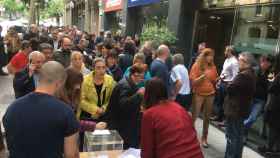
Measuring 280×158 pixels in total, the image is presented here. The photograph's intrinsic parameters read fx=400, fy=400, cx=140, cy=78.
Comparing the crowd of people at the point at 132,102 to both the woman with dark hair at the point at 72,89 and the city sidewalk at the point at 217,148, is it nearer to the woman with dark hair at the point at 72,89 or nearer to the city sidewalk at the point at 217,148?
the woman with dark hair at the point at 72,89

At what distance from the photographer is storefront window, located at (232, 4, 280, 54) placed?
27.1 ft

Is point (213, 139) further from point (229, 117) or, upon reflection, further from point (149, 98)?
point (149, 98)

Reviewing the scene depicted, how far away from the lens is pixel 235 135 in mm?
6191

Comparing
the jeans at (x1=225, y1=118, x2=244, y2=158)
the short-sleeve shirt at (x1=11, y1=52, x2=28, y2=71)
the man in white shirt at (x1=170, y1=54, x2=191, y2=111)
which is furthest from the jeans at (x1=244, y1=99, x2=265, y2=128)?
the short-sleeve shirt at (x1=11, y1=52, x2=28, y2=71)

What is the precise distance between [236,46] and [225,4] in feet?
4.60

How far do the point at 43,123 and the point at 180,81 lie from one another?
493 cm

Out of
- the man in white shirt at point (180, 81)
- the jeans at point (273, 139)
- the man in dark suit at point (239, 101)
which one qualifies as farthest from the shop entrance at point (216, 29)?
the man in dark suit at point (239, 101)

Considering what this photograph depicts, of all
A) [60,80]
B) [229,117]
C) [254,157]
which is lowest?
[254,157]

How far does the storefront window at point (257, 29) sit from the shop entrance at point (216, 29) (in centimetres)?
47

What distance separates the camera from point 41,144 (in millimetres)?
2918

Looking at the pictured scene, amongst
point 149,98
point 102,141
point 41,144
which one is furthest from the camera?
point 102,141

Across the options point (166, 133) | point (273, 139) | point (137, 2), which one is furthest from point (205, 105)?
point (137, 2)

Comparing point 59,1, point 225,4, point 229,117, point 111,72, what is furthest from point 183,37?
point 59,1

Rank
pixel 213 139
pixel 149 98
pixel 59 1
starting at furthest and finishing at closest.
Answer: pixel 59 1 → pixel 213 139 → pixel 149 98
